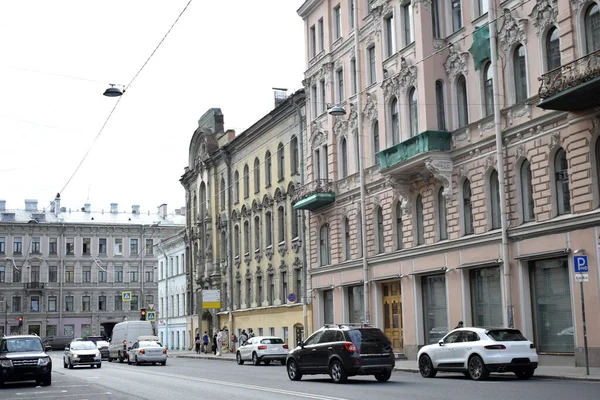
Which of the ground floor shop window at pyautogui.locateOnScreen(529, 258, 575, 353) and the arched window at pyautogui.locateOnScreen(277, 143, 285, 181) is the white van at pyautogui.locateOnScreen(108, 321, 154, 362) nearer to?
the arched window at pyautogui.locateOnScreen(277, 143, 285, 181)

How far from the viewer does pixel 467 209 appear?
1249 inches

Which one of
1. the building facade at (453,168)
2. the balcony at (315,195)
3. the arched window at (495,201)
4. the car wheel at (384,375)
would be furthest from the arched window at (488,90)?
the balcony at (315,195)

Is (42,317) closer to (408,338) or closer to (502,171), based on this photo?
(408,338)

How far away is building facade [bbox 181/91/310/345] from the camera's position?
48156mm

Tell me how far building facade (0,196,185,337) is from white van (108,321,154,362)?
50.3 meters

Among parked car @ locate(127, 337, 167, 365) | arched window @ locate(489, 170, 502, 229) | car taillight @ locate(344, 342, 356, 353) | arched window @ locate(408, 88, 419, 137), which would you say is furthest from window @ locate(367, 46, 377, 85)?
car taillight @ locate(344, 342, 356, 353)

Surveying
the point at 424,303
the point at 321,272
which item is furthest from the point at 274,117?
the point at 424,303

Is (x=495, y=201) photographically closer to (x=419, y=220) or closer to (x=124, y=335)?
(x=419, y=220)

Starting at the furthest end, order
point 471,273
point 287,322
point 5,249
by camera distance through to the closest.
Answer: point 5,249, point 287,322, point 471,273

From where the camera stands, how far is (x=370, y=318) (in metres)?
38.2

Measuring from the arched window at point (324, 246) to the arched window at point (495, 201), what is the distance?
47.1ft

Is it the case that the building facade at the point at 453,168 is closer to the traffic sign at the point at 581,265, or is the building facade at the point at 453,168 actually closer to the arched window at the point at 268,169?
the traffic sign at the point at 581,265

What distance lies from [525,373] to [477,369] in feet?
4.73

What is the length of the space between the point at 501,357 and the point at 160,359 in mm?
24784
